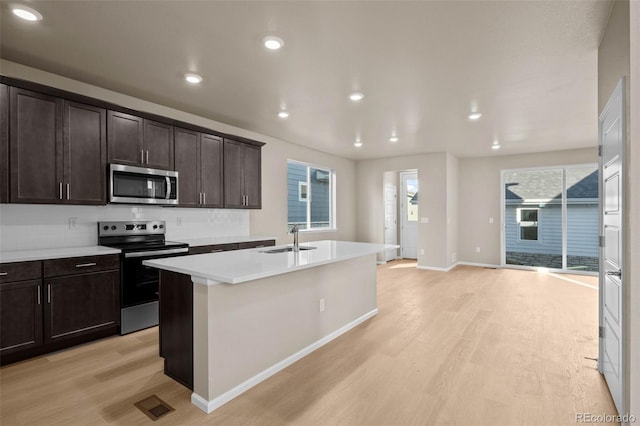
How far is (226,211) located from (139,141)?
163cm

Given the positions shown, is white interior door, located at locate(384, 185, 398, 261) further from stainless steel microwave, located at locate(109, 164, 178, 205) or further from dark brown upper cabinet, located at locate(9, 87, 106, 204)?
dark brown upper cabinet, located at locate(9, 87, 106, 204)

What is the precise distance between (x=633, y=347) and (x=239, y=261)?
2.31 meters

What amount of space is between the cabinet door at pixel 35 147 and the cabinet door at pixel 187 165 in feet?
3.96

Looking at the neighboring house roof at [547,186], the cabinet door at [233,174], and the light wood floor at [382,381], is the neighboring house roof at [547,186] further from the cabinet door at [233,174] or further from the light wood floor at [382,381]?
the cabinet door at [233,174]

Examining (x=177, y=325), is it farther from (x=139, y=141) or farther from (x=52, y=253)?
(x=139, y=141)

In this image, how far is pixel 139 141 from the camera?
3709 mm

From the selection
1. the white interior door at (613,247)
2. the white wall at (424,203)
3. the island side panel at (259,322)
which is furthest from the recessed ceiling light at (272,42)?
the white wall at (424,203)

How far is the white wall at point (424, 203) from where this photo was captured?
7086 mm

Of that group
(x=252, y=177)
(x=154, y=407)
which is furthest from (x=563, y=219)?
(x=154, y=407)

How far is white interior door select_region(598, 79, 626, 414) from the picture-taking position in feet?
6.82

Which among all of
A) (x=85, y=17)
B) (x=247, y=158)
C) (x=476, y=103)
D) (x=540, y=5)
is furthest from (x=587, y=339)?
(x=85, y=17)

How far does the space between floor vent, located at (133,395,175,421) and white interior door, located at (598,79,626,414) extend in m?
2.80

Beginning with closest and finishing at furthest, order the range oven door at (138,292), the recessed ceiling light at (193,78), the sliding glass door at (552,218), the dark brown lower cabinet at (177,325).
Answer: the dark brown lower cabinet at (177,325) < the recessed ceiling light at (193,78) < the range oven door at (138,292) < the sliding glass door at (552,218)

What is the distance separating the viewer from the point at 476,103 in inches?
159
